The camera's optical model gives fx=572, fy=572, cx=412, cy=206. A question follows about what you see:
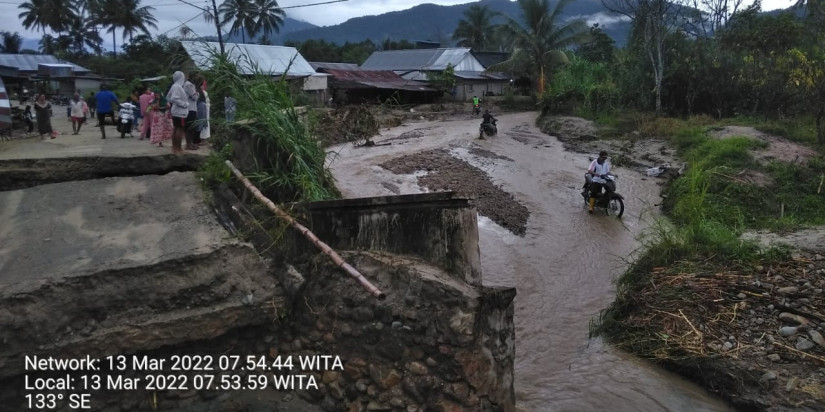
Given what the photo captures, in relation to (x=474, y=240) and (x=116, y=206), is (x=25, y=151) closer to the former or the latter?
(x=116, y=206)

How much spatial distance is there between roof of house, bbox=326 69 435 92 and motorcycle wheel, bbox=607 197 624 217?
21834 mm

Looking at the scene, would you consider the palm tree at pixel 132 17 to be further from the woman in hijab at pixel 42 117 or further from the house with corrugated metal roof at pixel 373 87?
the woman in hijab at pixel 42 117

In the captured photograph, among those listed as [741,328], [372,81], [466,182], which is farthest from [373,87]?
[741,328]

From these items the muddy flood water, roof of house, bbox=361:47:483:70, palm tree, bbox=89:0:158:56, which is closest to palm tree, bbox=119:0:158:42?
palm tree, bbox=89:0:158:56

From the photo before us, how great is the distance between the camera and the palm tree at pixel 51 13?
5056 centimetres

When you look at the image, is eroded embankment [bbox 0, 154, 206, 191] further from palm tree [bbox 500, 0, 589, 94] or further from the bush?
palm tree [bbox 500, 0, 589, 94]

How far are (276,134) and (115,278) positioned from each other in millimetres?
2213

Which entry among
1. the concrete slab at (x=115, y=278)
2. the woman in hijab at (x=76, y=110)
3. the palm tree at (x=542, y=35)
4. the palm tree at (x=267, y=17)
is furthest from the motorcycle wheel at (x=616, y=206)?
the palm tree at (x=267, y=17)

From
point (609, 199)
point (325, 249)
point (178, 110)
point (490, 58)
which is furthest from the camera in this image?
point (490, 58)

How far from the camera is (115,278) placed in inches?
171

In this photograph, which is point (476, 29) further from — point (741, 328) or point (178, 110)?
point (741, 328)

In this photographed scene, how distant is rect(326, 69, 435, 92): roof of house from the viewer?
32094 mm

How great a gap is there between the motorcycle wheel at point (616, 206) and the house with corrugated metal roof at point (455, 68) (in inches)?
1086

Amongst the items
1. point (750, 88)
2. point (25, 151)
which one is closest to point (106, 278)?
point (25, 151)
